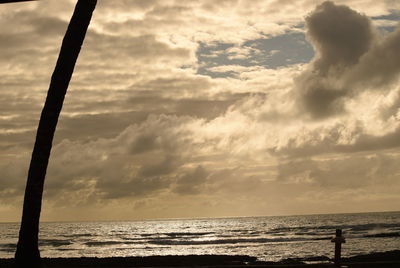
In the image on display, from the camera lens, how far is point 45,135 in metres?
8.79

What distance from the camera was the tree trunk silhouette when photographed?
879cm

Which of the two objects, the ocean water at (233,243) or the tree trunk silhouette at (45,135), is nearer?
the tree trunk silhouette at (45,135)

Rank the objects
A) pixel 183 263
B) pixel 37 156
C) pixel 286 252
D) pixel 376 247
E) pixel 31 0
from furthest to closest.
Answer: pixel 376 247, pixel 286 252, pixel 183 263, pixel 37 156, pixel 31 0

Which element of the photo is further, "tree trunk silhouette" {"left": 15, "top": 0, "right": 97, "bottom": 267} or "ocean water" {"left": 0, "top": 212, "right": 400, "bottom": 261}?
"ocean water" {"left": 0, "top": 212, "right": 400, "bottom": 261}

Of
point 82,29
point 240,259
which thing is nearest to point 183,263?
point 240,259

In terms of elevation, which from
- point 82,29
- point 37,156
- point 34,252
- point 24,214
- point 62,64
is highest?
point 82,29

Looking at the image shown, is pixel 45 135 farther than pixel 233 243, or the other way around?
pixel 233 243

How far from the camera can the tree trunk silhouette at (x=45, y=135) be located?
879cm

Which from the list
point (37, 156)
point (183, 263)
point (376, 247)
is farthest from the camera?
point (376, 247)

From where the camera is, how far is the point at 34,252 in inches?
348

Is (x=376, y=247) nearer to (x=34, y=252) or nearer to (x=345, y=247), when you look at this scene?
(x=345, y=247)

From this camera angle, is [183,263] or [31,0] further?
[183,263]

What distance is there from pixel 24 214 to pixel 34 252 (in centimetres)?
64

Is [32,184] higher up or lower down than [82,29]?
lower down
